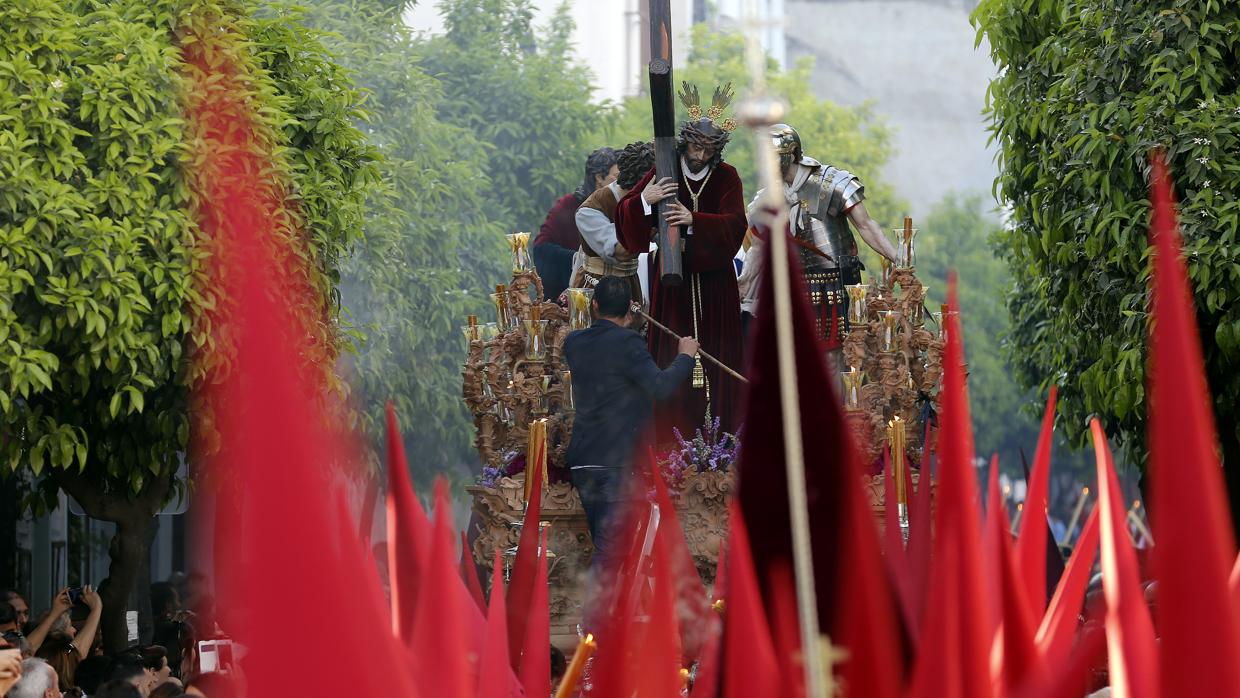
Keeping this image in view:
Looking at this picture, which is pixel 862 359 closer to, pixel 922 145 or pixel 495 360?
pixel 495 360

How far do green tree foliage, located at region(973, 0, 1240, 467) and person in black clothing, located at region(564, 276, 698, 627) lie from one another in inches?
120

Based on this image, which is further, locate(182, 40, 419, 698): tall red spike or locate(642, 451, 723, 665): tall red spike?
locate(642, 451, 723, 665): tall red spike

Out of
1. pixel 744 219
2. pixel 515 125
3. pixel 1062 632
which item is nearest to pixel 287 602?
pixel 1062 632

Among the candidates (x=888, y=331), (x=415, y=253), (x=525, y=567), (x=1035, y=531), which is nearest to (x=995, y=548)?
(x=1035, y=531)

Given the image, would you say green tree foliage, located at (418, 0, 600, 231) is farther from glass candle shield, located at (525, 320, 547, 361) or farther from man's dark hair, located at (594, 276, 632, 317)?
man's dark hair, located at (594, 276, 632, 317)

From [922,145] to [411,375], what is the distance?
46.0m

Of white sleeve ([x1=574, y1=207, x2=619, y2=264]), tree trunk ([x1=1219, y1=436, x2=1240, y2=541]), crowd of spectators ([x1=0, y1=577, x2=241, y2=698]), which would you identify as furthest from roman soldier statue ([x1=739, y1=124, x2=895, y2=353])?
crowd of spectators ([x1=0, y1=577, x2=241, y2=698])

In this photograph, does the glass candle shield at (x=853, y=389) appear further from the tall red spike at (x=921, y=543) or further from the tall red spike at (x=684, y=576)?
the tall red spike at (x=921, y=543)

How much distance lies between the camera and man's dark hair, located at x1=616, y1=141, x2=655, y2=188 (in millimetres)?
11133

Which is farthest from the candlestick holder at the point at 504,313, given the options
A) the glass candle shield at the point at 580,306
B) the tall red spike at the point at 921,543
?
the tall red spike at the point at 921,543

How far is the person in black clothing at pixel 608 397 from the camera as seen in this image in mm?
9875

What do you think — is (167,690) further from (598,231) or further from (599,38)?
(599,38)

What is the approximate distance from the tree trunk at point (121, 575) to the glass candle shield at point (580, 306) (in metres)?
3.73

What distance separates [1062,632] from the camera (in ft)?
10.6
